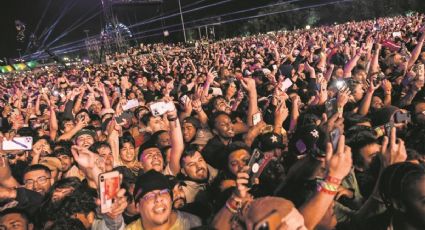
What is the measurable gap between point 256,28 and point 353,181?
61.3m

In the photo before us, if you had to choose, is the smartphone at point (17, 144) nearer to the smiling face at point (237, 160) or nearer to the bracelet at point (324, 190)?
the smiling face at point (237, 160)

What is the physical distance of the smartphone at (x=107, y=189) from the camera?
8.02ft

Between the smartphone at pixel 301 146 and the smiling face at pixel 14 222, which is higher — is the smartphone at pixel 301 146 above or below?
above

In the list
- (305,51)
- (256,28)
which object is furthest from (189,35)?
(305,51)

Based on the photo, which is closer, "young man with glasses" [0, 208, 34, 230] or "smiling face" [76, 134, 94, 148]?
"young man with glasses" [0, 208, 34, 230]

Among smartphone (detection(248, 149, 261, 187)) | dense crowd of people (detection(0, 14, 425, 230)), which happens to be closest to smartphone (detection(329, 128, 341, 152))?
dense crowd of people (detection(0, 14, 425, 230))

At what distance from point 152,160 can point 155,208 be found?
125cm

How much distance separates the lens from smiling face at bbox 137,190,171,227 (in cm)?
288

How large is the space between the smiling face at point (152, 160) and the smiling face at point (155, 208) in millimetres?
1138

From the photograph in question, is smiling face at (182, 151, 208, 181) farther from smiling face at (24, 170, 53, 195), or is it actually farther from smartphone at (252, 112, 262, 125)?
smiling face at (24, 170, 53, 195)

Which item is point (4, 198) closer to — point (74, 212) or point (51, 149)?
point (74, 212)

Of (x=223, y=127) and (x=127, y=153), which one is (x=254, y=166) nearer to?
(x=127, y=153)

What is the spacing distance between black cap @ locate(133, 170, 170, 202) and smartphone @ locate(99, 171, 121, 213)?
0.44 meters

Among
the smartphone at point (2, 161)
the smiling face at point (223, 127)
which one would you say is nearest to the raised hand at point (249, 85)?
the smiling face at point (223, 127)
